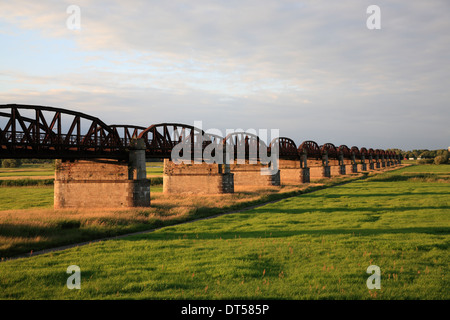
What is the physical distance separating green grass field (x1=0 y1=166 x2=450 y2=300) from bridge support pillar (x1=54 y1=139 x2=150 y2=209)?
1349cm

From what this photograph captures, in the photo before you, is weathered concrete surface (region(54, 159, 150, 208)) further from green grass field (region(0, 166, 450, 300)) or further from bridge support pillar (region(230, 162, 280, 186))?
bridge support pillar (region(230, 162, 280, 186))

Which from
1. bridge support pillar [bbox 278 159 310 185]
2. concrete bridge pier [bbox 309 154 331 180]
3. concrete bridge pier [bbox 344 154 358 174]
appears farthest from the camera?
concrete bridge pier [bbox 344 154 358 174]

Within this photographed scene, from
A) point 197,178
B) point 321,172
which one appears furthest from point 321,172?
point 197,178

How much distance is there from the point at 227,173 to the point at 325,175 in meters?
44.3

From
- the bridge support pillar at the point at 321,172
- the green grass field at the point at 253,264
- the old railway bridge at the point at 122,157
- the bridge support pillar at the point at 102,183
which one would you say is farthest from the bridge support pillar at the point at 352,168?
the green grass field at the point at 253,264

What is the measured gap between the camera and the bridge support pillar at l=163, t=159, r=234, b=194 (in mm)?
46844

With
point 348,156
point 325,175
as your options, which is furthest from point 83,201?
point 348,156

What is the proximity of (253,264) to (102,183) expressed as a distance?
25.1 m

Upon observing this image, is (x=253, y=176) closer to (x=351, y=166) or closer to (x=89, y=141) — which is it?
(x=89, y=141)

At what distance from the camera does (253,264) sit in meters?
12.8

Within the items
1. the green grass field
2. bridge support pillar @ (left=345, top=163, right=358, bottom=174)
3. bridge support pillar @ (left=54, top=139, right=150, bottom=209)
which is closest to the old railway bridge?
bridge support pillar @ (left=54, top=139, right=150, bottom=209)

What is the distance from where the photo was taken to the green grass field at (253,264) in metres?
10.0
